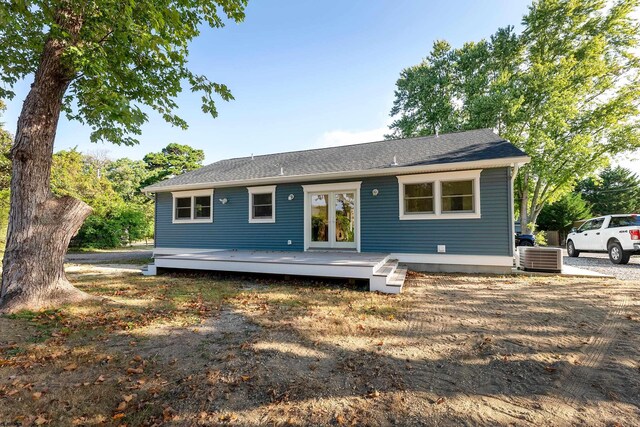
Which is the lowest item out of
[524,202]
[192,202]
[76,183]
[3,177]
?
[192,202]

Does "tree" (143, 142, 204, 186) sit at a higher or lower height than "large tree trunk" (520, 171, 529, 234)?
higher

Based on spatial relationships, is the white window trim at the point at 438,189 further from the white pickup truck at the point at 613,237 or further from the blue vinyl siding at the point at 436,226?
the white pickup truck at the point at 613,237

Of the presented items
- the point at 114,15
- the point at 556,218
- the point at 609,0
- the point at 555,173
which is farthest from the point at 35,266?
the point at 556,218

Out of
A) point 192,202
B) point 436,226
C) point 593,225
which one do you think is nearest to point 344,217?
point 436,226

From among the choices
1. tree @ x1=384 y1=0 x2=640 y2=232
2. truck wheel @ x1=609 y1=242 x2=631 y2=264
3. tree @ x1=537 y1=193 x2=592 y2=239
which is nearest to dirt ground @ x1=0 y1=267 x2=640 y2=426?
truck wheel @ x1=609 y1=242 x2=631 y2=264

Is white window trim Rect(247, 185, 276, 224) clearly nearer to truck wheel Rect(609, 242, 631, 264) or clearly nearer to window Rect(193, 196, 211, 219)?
window Rect(193, 196, 211, 219)

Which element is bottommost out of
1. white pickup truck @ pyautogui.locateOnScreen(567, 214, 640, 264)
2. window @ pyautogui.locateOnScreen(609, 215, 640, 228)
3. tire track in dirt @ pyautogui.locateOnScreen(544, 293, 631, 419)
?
tire track in dirt @ pyautogui.locateOnScreen(544, 293, 631, 419)

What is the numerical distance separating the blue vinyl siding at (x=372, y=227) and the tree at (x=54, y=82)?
5.12 metres

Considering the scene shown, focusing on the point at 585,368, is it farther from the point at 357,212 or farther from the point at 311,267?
the point at 357,212

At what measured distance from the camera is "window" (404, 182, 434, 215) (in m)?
8.09

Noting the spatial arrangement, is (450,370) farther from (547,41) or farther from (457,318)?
(547,41)

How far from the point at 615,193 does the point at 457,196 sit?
36749 mm

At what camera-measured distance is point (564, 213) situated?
2241 centimetres

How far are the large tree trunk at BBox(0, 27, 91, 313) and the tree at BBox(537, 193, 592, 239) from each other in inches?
1128
